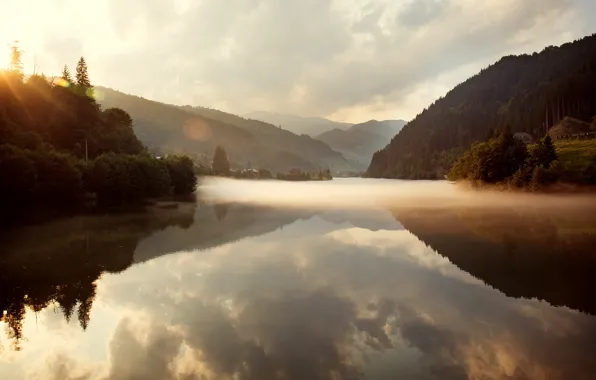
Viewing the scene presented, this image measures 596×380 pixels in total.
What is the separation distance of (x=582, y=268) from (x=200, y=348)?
29.6 m

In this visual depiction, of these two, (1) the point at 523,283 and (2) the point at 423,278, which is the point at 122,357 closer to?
(2) the point at 423,278

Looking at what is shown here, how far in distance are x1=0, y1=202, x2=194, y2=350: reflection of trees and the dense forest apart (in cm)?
2328

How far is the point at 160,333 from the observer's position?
20.7m

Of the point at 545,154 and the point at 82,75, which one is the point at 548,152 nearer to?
the point at 545,154

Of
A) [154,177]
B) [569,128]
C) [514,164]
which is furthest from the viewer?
[569,128]

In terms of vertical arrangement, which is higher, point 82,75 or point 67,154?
point 82,75

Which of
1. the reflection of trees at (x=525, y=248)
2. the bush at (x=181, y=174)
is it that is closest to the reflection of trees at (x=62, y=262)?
the reflection of trees at (x=525, y=248)

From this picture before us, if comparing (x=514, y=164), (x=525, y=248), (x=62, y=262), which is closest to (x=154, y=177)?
(x=62, y=262)

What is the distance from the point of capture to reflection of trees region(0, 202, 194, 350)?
2578cm

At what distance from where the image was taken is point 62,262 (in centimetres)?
3800

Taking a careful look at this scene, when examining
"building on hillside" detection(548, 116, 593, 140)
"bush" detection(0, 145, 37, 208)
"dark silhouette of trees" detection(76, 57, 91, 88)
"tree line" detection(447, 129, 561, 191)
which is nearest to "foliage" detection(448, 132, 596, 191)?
"tree line" detection(447, 129, 561, 191)

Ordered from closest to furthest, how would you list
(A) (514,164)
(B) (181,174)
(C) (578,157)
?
(C) (578,157)
(A) (514,164)
(B) (181,174)

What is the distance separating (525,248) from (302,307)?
2801 cm

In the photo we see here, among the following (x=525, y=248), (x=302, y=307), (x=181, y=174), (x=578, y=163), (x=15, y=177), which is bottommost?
(x=302, y=307)
